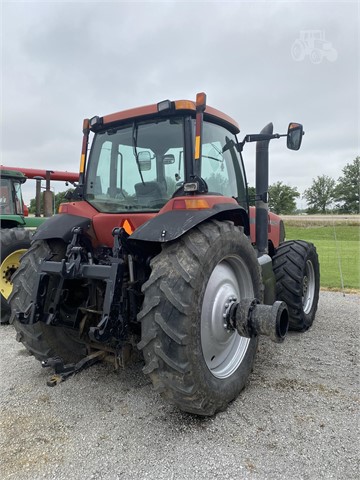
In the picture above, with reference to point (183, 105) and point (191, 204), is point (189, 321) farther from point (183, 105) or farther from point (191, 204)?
point (183, 105)

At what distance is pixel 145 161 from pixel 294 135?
160 centimetres

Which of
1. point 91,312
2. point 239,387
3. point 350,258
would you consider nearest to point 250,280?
point 239,387

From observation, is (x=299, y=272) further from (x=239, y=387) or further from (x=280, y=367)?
(x=239, y=387)

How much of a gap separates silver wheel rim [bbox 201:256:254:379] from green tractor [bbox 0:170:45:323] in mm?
3452

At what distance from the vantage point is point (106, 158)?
3.36 metres

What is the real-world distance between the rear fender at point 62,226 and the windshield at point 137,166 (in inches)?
9.9

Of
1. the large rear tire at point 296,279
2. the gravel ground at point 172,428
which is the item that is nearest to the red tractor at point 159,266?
the gravel ground at point 172,428

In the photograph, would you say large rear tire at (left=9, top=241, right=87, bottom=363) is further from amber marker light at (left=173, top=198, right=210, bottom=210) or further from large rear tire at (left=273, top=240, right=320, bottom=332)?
large rear tire at (left=273, top=240, right=320, bottom=332)

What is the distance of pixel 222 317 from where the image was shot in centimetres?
270

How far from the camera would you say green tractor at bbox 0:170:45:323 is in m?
5.09

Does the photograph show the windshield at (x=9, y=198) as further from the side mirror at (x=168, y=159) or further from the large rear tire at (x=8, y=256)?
the side mirror at (x=168, y=159)

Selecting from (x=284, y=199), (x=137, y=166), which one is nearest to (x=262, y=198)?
(x=137, y=166)

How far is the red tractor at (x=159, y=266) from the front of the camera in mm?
2238

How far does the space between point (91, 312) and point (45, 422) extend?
0.80 metres
